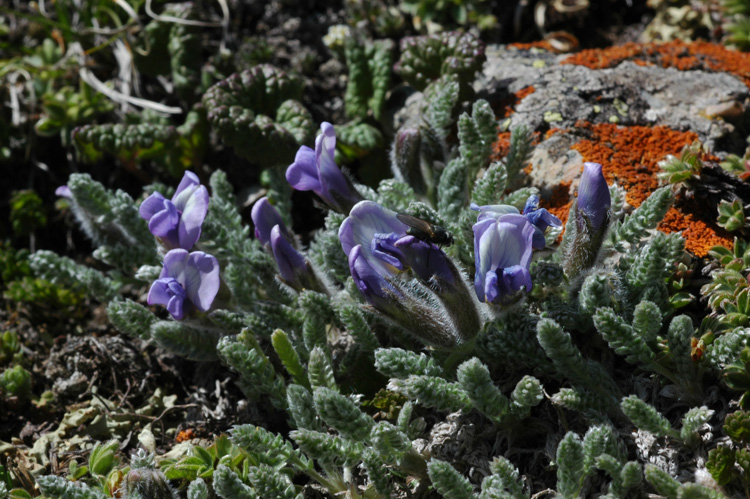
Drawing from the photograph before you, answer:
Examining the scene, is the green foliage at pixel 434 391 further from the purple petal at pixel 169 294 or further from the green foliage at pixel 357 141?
the green foliage at pixel 357 141

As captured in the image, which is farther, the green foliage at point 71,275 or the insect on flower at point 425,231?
the green foliage at point 71,275

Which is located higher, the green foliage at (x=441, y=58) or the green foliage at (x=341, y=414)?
the green foliage at (x=441, y=58)

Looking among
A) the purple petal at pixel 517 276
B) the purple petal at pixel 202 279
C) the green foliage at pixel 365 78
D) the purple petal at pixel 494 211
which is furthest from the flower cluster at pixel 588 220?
the green foliage at pixel 365 78

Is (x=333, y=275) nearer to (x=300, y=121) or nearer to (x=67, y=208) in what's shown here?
(x=300, y=121)

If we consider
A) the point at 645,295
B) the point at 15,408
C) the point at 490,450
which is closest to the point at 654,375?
the point at 645,295

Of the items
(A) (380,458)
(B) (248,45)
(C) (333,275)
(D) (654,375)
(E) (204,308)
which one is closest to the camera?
(A) (380,458)

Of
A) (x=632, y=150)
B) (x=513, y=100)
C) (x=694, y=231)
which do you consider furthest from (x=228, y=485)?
(x=513, y=100)

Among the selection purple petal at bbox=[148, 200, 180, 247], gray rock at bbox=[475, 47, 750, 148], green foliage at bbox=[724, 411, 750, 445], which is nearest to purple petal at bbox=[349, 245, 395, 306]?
purple petal at bbox=[148, 200, 180, 247]
